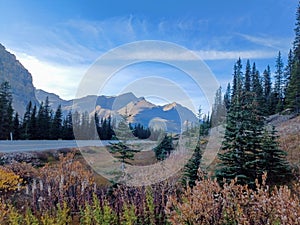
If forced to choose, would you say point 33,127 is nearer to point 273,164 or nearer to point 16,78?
point 273,164

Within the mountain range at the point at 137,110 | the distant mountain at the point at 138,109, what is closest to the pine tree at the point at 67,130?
the mountain range at the point at 137,110

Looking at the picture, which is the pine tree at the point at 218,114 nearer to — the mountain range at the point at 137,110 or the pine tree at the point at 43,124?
the mountain range at the point at 137,110

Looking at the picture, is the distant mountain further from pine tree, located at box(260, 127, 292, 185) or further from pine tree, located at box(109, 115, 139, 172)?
pine tree, located at box(260, 127, 292, 185)

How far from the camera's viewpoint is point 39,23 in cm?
1180

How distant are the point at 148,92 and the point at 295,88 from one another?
27892mm

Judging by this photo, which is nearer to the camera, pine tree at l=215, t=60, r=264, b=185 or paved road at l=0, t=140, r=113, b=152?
pine tree at l=215, t=60, r=264, b=185

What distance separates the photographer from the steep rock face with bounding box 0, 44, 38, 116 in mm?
177375

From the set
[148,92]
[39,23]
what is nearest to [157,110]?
[148,92]

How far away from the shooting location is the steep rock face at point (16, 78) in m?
177

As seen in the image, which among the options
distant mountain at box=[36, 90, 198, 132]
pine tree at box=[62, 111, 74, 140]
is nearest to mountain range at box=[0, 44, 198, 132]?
distant mountain at box=[36, 90, 198, 132]

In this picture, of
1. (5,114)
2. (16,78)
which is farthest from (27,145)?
(16,78)

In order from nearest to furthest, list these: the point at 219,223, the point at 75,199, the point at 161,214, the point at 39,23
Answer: the point at 219,223 → the point at 161,214 → the point at 75,199 → the point at 39,23

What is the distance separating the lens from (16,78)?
618ft

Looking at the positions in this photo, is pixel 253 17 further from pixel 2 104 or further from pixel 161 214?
pixel 2 104
